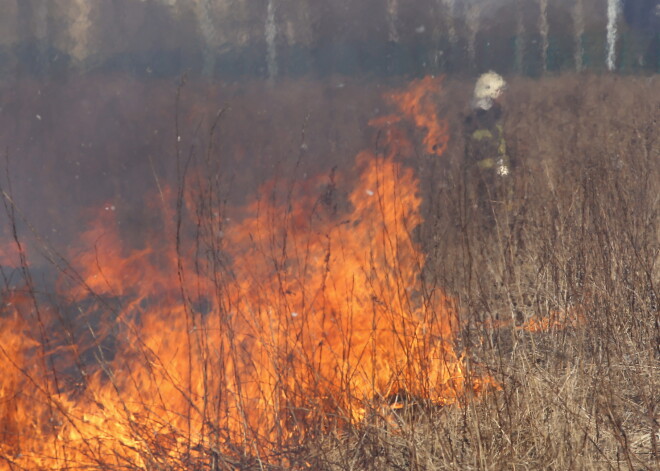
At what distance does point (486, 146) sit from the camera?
586cm

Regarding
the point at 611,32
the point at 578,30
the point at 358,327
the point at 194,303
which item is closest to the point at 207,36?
the point at 194,303

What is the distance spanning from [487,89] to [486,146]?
0.50 m

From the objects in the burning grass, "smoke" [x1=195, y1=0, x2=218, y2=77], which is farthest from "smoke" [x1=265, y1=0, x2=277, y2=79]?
the burning grass

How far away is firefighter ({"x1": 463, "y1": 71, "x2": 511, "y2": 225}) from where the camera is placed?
221 inches

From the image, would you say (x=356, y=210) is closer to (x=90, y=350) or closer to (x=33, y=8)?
(x=90, y=350)

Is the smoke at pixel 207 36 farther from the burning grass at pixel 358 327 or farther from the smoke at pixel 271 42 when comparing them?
the burning grass at pixel 358 327

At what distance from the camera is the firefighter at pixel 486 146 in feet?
18.5

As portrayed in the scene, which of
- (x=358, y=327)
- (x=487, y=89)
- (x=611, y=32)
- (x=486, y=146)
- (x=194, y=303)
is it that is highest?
(x=611, y=32)

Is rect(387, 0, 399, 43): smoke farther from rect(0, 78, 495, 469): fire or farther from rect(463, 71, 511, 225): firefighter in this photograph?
rect(0, 78, 495, 469): fire

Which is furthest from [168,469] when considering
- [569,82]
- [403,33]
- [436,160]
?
[569,82]

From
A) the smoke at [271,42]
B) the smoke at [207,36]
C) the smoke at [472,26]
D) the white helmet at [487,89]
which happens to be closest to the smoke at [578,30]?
the white helmet at [487,89]

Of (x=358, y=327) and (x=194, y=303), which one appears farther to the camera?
(x=194, y=303)

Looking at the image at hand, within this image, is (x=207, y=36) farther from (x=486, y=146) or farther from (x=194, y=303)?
(x=486, y=146)

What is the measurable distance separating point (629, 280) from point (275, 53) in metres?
2.96
